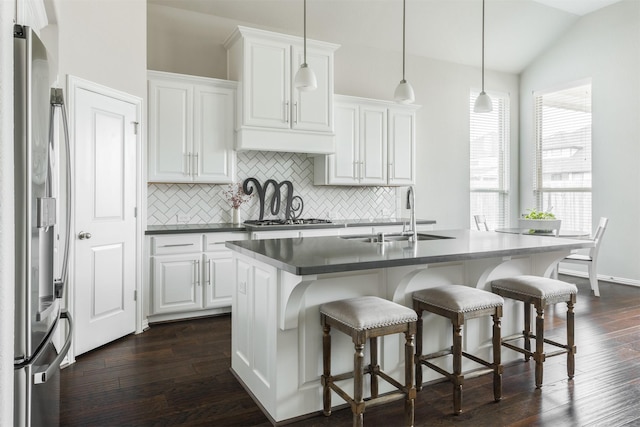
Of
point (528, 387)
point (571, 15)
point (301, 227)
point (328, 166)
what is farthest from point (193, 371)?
point (571, 15)

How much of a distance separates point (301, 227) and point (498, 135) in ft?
13.8

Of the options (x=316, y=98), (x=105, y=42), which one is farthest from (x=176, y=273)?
(x=316, y=98)

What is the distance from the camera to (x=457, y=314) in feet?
7.57

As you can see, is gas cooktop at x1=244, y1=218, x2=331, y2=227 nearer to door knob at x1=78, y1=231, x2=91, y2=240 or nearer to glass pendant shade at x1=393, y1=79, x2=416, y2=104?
door knob at x1=78, y1=231, x2=91, y2=240

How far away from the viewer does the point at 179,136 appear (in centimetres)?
421

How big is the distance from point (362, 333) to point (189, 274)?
98.2 inches

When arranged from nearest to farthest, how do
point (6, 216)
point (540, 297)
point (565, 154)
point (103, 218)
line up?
1. point (6, 216)
2. point (540, 297)
3. point (103, 218)
4. point (565, 154)

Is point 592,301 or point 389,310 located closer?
point 389,310

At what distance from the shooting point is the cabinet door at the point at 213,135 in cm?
430

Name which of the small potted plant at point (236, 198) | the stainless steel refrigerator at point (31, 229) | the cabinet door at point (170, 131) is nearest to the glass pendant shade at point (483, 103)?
the small potted plant at point (236, 198)

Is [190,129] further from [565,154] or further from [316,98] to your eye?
[565,154]

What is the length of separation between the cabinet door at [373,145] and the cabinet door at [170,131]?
6.65 ft

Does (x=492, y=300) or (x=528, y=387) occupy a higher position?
(x=492, y=300)

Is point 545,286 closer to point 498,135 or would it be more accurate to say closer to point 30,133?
point 30,133
